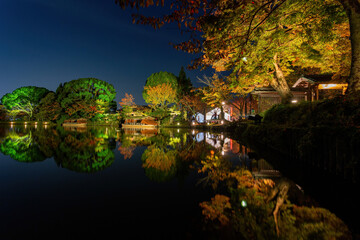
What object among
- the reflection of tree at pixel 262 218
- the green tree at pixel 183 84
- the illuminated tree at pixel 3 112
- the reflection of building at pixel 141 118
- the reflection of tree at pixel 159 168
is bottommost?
the reflection of tree at pixel 262 218

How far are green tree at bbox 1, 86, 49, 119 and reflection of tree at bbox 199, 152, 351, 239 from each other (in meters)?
57.2

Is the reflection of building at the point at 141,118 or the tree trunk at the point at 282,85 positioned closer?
the tree trunk at the point at 282,85

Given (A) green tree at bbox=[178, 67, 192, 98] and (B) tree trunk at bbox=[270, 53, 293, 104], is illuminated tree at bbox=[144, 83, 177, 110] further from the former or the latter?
(B) tree trunk at bbox=[270, 53, 293, 104]

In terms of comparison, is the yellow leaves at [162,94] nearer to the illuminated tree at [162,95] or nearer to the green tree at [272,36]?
the illuminated tree at [162,95]

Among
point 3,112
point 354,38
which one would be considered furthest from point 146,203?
point 3,112

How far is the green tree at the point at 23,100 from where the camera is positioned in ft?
148

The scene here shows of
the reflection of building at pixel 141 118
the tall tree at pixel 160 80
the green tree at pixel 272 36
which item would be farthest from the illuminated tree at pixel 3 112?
the green tree at pixel 272 36

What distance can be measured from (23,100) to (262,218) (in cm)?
5879

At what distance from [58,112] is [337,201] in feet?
156

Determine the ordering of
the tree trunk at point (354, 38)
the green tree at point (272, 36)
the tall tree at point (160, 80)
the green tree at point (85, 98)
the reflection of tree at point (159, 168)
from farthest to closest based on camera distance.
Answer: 1. the green tree at point (85, 98)
2. the tall tree at point (160, 80)
3. the tree trunk at point (354, 38)
4. the green tree at point (272, 36)
5. the reflection of tree at point (159, 168)

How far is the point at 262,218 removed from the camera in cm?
264

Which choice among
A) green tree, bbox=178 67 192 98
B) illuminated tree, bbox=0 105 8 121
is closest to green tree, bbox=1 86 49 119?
illuminated tree, bbox=0 105 8 121

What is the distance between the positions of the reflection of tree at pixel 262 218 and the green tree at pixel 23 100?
57.2m

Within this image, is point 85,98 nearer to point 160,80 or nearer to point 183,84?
point 160,80
